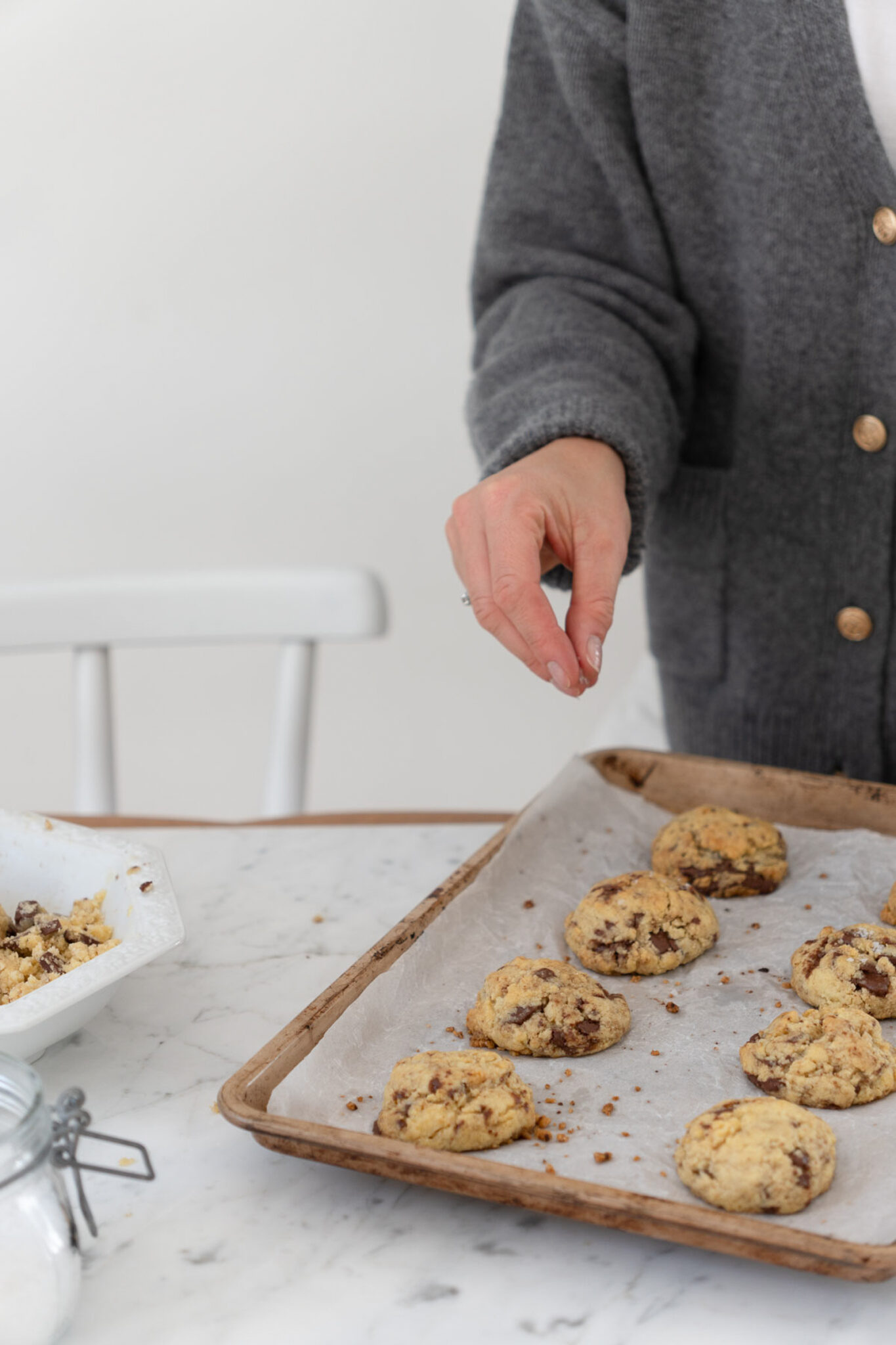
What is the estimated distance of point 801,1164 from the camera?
2.15 ft

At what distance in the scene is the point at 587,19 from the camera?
4.04ft

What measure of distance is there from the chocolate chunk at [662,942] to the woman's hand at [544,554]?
0.61 feet

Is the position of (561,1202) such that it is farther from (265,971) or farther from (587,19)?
(587,19)

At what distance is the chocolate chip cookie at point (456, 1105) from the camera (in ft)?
2.28

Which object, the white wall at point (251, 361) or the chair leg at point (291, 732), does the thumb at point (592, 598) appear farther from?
the white wall at point (251, 361)

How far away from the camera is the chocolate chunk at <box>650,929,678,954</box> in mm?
918

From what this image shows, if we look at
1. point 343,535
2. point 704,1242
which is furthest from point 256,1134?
point 343,535

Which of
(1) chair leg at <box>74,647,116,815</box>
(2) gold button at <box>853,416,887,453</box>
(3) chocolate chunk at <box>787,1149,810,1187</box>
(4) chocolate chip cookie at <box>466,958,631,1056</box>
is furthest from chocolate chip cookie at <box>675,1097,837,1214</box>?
(1) chair leg at <box>74,647,116,815</box>

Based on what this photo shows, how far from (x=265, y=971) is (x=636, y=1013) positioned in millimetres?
284

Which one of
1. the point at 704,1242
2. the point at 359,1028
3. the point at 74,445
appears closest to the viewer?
the point at 704,1242

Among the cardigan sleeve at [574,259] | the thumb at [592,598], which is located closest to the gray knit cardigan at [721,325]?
the cardigan sleeve at [574,259]

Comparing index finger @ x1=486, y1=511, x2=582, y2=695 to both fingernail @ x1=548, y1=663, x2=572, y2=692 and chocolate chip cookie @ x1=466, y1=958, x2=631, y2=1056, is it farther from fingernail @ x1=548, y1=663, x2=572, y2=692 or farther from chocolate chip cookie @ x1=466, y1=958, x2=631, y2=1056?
chocolate chip cookie @ x1=466, y1=958, x2=631, y2=1056

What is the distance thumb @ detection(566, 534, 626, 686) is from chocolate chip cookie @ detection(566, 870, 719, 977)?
0.55 feet

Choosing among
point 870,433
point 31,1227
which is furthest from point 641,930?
point 870,433
